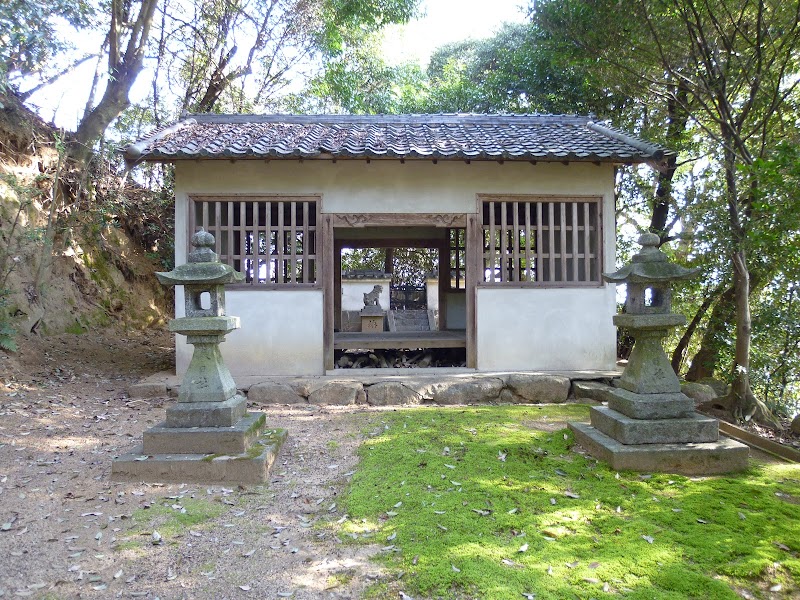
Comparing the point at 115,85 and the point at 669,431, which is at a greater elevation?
the point at 115,85

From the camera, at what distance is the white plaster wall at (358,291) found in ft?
62.6

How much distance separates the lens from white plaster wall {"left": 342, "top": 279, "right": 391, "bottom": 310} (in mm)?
19078

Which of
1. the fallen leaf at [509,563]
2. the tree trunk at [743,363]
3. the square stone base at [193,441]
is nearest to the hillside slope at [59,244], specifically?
the square stone base at [193,441]

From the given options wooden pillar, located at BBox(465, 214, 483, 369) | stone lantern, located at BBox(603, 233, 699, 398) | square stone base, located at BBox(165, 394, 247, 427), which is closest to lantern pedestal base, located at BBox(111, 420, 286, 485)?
square stone base, located at BBox(165, 394, 247, 427)

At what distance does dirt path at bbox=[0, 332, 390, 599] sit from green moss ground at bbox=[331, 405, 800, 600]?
0.35m

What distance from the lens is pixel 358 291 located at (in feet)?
62.8

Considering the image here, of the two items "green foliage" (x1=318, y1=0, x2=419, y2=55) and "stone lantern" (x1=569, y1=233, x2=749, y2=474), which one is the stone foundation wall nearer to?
"stone lantern" (x1=569, y1=233, x2=749, y2=474)

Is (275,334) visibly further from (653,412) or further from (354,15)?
(354,15)

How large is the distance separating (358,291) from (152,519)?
15.4 meters

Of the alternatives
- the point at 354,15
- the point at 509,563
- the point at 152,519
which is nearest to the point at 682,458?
the point at 509,563

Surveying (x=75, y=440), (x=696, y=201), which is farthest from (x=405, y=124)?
(x=75, y=440)

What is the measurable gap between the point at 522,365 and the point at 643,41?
5.20m

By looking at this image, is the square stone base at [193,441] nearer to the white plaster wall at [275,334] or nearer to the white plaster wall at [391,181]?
the white plaster wall at [275,334]

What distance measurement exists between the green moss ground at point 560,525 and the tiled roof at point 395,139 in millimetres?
4407
